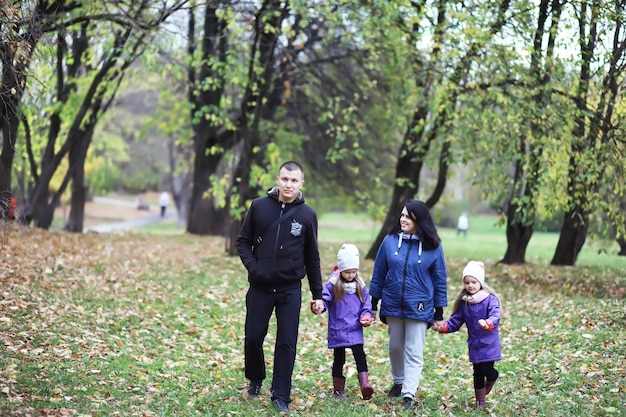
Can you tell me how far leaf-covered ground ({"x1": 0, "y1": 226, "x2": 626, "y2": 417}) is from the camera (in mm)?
7348

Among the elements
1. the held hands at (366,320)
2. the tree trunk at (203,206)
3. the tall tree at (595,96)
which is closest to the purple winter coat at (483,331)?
the held hands at (366,320)

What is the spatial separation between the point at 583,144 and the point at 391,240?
8.01 meters

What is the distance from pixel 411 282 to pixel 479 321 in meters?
0.74

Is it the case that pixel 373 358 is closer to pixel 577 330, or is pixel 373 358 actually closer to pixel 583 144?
pixel 577 330

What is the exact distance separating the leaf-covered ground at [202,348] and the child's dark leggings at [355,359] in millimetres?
336

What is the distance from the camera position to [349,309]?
7488mm

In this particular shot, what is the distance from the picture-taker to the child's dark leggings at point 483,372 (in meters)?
7.43

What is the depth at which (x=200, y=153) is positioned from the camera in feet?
86.3

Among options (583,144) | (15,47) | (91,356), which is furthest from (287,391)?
(583,144)

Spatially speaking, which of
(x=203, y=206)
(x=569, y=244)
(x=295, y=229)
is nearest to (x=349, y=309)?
(x=295, y=229)

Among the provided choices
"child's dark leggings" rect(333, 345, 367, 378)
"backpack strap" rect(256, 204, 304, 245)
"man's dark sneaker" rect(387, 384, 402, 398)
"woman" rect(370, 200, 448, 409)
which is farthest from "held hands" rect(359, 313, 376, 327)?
"backpack strap" rect(256, 204, 304, 245)

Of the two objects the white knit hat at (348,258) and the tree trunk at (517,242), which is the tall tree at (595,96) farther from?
the white knit hat at (348,258)

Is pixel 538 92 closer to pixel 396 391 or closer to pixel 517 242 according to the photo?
pixel 517 242

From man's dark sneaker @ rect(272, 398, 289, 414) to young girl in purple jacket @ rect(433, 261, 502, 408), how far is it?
160 centimetres
